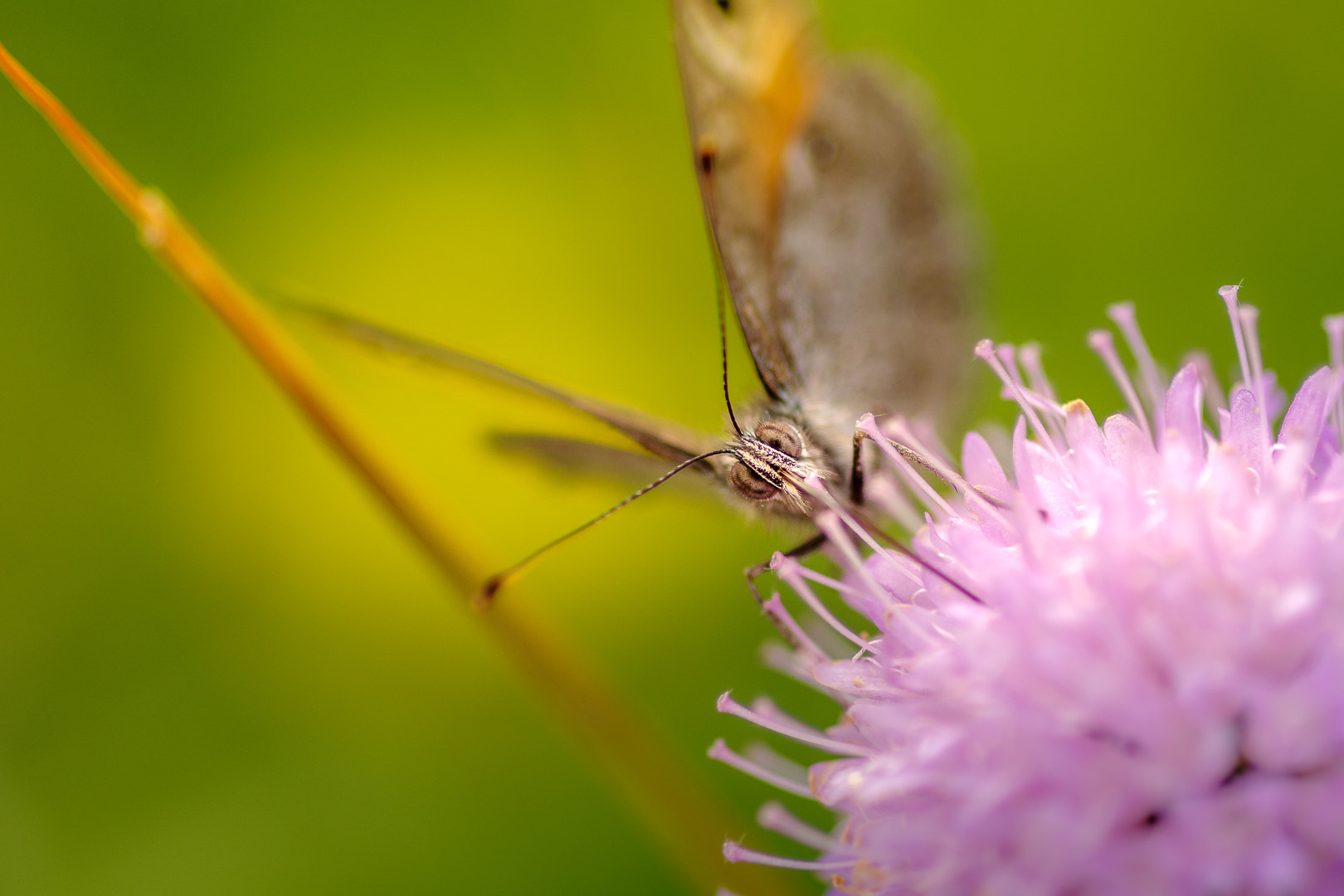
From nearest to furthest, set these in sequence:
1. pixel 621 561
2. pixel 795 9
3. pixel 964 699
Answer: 1. pixel 964 699
2. pixel 795 9
3. pixel 621 561

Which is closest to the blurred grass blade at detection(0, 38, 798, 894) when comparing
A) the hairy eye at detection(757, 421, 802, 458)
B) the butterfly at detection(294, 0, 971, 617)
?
the butterfly at detection(294, 0, 971, 617)

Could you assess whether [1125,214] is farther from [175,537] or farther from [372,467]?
[175,537]

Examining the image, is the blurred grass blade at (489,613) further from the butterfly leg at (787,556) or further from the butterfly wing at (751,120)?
the butterfly wing at (751,120)

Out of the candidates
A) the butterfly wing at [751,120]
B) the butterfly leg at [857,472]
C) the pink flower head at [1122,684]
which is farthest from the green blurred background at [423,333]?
the pink flower head at [1122,684]

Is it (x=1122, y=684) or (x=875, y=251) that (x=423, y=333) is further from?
(x=1122, y=684)

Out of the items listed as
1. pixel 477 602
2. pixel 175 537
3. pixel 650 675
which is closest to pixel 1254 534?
pixel 477 602

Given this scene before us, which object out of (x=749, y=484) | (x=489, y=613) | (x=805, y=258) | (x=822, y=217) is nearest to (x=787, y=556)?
(x=749, y=484)

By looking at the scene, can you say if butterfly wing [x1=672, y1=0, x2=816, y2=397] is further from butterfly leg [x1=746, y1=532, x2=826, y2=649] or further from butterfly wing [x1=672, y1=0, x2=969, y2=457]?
butterfly leg [x1=746, y1=532, x2=826, y2=649]
